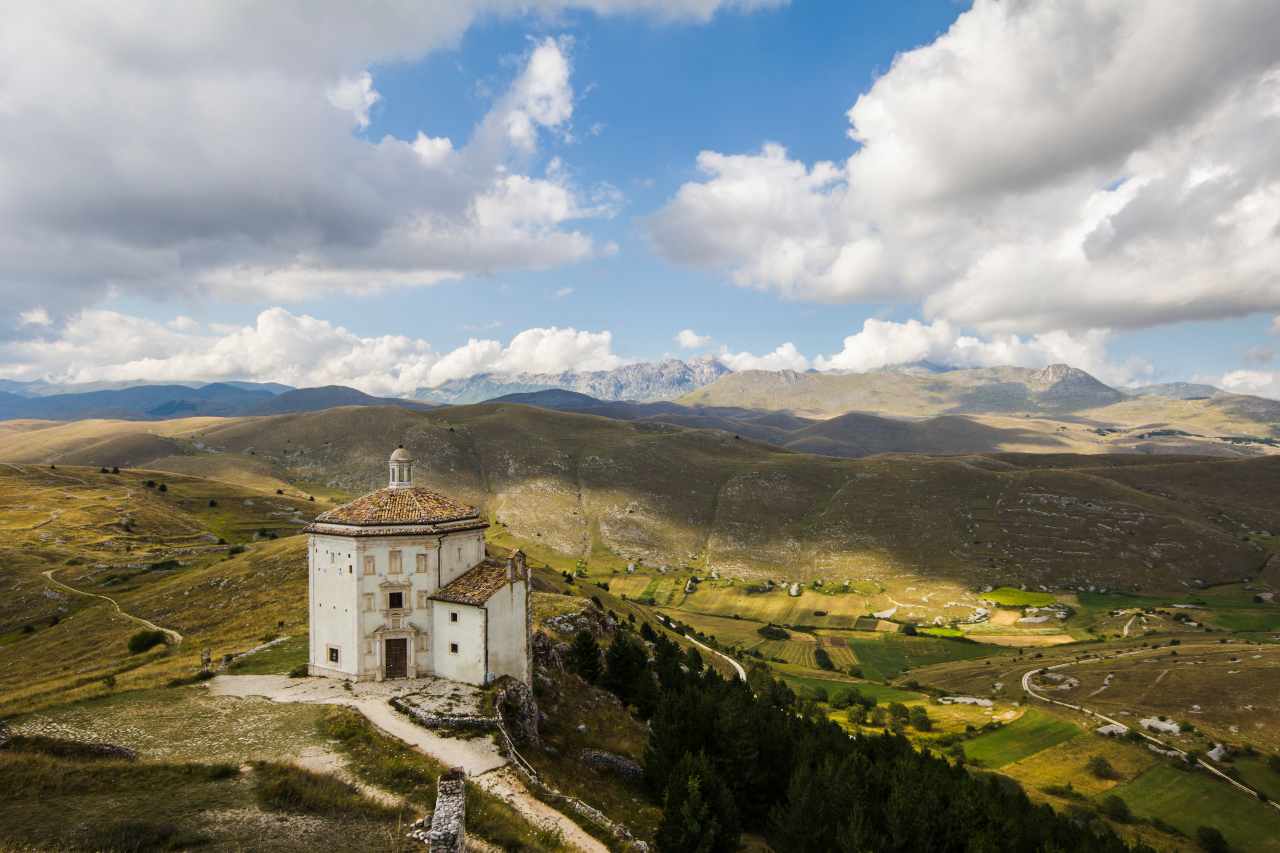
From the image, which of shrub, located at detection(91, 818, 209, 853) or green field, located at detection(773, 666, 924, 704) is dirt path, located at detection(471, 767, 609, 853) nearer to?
shrub, located at detection(91, 818, 209, 853)

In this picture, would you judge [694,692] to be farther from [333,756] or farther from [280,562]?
[280,562]

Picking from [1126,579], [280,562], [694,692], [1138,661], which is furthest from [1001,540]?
[280,562]

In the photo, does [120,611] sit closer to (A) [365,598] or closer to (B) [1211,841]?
(A) [365,598]

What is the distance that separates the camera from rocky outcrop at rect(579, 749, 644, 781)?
40.6m

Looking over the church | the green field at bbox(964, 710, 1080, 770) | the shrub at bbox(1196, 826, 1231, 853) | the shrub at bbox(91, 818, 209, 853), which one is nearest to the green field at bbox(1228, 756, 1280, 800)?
the shrub at bbox(1196, 826, 1231, 853)

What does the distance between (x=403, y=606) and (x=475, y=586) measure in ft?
15.3

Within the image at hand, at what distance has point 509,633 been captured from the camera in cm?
4116

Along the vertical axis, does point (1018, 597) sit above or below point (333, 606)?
below

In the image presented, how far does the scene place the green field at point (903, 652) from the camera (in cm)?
12659

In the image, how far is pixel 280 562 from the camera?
75.8 meters

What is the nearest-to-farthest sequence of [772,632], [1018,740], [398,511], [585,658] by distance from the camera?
1. [398,511]
2. [585,658]
3. [1018,740]
4. [772,632]

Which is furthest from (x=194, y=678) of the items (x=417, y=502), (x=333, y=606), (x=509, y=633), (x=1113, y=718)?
(x=1113, y=718)

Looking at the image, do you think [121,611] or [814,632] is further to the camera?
[814,632]

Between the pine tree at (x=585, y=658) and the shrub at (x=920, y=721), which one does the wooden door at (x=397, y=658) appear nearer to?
the pine tree at (x=585, y=658)
